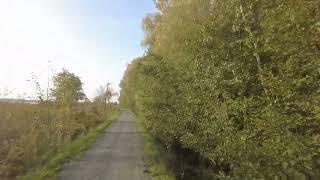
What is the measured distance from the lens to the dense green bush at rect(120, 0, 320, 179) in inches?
359

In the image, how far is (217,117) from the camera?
11.0 metres

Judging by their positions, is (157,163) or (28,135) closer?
(157,163)

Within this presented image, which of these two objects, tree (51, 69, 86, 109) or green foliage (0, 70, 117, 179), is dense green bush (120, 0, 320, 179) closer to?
green foliage (0, 70, 117, 179)

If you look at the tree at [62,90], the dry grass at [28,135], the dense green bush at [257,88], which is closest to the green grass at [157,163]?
the dense green bush at [257,88]

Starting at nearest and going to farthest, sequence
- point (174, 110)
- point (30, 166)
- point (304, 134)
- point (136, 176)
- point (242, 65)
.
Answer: point (304, 134)
point (242, 65)
point (136, 176)
point (30, 166)
point (174, 110)

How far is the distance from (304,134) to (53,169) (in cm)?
822

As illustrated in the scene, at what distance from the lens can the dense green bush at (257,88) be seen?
9.12m

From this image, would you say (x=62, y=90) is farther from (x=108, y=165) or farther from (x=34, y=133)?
(x=108, y=165)

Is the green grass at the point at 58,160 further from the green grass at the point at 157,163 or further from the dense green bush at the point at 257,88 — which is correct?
the dense green bush at the point at 257,88

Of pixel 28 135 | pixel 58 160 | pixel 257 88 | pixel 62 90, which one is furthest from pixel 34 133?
pixel 257 88

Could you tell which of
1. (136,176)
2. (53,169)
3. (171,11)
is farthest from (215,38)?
(171,11)

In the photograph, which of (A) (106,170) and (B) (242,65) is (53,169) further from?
(B) (242,65)

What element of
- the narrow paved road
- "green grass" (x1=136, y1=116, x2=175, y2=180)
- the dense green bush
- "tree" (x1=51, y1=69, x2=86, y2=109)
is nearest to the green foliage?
"tree" (x1=51, y1=69, x2=86, y2=109)

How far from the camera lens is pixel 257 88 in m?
11.0
